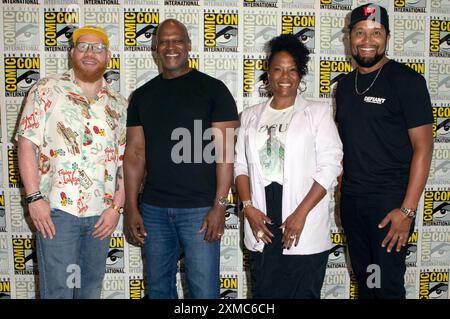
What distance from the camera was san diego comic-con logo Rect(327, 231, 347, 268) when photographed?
3.18 m

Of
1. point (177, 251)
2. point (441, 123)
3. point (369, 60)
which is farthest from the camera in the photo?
point (441, 123)

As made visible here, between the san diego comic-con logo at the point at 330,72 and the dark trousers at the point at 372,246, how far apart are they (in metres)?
1.06

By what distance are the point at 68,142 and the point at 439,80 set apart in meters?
2.65

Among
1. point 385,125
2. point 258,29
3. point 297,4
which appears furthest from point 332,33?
point 385,125

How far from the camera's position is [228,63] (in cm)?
304

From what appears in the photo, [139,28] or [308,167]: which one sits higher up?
[139,28]

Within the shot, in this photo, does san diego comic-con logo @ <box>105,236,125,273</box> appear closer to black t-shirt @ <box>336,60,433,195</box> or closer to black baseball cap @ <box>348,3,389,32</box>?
black t-shirt @ <box>336,60,433,195</box>

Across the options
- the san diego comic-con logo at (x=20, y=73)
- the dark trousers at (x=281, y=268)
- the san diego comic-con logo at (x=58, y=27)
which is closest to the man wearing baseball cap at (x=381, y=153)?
the dark trousers at (x=281, y=268)

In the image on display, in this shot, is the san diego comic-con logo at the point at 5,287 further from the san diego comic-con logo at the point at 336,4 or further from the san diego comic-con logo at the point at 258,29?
the san diego comic-con logo at the point at 336,4

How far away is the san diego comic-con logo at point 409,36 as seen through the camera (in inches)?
121

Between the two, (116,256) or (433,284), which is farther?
(433,284)

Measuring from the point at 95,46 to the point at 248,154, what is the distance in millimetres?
1032

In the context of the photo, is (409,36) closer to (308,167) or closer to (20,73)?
(308,167)
